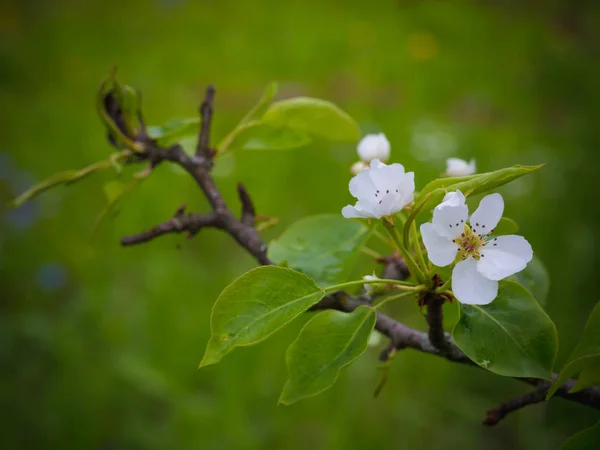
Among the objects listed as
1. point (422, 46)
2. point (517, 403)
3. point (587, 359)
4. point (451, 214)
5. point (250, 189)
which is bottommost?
point (250, 189)

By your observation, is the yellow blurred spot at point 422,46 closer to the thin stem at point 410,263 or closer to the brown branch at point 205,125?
the brown branch at point 205,125

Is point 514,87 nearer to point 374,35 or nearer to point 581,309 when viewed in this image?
point 374,35

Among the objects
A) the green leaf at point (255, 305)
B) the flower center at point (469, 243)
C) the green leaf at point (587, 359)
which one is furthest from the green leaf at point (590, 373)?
the green leaf at point (255, 305)

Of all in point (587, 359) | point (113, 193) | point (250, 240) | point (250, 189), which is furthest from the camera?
point (250, 189)

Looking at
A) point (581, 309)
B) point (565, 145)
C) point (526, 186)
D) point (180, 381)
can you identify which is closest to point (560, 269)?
point (581, 309)

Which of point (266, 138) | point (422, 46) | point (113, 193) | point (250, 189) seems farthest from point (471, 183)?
point (422, 46)

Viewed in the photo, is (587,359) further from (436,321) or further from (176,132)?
(176,132)

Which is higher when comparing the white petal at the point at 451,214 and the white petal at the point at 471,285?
the white petal at the point at 451,214
